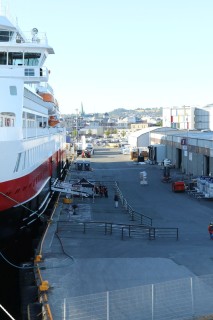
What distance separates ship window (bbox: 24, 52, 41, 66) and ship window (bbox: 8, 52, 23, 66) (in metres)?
0.34

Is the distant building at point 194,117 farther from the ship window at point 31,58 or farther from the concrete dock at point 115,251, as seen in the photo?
the ship window at point 31,58

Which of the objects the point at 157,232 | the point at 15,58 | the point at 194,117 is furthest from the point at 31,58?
the point at 194,117

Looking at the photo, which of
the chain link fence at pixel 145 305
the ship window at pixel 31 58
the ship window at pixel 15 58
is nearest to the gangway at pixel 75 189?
the ship window at pixel 31 58

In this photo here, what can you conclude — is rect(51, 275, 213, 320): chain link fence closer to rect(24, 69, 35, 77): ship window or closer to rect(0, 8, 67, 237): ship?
rect(0, 8, 67, 237): ship

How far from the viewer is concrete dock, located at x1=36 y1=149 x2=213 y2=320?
50.8ft

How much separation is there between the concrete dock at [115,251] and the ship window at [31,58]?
9.23m

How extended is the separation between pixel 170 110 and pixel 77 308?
108m

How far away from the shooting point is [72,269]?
55.7 feet

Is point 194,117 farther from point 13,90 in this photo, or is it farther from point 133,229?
point 13,90

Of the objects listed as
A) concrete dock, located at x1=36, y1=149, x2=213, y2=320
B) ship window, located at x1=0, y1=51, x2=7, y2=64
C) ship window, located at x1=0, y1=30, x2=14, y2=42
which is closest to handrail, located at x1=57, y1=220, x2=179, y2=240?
concrete dock, located at x1=36, y1=149, x2=213, y2=320

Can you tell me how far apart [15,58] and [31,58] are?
1031mm

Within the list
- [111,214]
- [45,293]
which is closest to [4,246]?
[45,293]

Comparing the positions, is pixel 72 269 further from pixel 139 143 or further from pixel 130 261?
pixel 139 143

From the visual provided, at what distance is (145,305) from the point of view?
12422 millimetres
